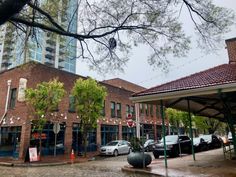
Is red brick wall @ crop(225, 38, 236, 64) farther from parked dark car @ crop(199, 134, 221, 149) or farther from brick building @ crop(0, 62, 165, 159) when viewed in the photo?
brick building @ crop(0, 62, 165, 159)

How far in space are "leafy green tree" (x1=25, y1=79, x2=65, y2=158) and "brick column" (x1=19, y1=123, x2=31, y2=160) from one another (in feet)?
2.38

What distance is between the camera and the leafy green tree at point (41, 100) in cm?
1884

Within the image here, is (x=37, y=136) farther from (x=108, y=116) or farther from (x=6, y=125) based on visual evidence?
(x=108, y=116)

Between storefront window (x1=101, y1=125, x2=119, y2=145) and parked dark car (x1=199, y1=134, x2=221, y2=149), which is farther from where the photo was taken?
storefront window (x1=101, y1=125, x2=119, y2=145)

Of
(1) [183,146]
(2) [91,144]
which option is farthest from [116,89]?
(1) [183,146]

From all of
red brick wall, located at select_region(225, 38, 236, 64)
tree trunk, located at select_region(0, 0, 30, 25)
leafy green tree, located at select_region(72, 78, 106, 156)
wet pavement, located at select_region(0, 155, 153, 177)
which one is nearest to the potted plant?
wet pavement, located at select_region(0, 155, 153, 177)

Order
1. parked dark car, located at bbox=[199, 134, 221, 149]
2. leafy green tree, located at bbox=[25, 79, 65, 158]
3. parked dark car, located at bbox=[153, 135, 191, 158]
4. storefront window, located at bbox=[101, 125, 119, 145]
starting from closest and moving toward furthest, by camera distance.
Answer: parked dark car, located at bbox=[153, 135, 191, 158] → leafy green tree, located at bbox=[25, 79, 65, 158] → parked dark car, located at bbox=[199, 134, 221, 149] → storefront window, located at bbox=[101, 125, 119, 145]

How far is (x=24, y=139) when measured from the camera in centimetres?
1969

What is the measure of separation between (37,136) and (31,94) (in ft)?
12.6

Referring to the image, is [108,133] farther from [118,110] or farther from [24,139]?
[24,139]

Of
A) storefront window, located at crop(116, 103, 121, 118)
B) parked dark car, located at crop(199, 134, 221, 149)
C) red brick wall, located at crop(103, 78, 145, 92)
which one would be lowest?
parked dark car, located at crop(199, 134, 221, 149)

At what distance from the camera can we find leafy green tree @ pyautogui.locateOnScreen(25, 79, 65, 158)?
18.8 m

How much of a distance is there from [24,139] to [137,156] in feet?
36.6

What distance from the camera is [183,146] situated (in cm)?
2033
